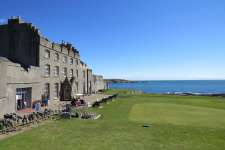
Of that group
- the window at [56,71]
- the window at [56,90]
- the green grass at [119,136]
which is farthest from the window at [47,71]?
the green grass at [119,136]

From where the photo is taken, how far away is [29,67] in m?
39.5

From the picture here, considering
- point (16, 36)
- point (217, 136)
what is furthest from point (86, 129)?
point (16, 36)

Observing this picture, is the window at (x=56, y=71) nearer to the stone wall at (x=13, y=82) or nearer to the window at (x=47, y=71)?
the window at (x=47, y=71)

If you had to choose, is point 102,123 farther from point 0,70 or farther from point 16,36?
point 16,36

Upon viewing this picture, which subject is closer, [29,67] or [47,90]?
[29,67]

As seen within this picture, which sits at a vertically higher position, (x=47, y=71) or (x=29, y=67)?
(x=29, y=67)

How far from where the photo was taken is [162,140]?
18.3 meters

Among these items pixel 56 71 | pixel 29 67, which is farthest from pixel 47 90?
pixel 29 67

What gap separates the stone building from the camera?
107 feet

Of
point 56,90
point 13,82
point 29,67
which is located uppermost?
point 29,67

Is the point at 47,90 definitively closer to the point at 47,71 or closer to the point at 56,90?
the point at 47,71

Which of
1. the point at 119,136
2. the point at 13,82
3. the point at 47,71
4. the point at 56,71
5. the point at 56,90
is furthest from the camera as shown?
the point at 56,71

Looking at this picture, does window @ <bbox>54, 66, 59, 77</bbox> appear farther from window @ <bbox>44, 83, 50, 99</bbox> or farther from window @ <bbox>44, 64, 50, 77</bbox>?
window @ <bbox>44, 83, 50, 99</bbox>

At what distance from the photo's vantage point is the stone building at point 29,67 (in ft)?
107
